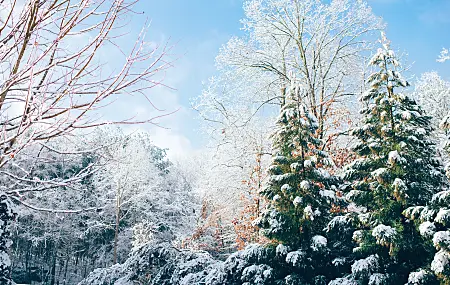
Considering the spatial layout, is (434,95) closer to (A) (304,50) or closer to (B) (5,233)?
(A) (304,50)

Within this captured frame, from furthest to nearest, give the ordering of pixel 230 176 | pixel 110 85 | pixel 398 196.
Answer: pixel 230 176 < pixel 398 196 < pixel 110 85

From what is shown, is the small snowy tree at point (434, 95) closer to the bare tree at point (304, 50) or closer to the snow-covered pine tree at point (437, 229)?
the bare tree at point (304, 50)

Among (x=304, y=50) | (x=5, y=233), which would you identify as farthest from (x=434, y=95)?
(x=5, y=233)

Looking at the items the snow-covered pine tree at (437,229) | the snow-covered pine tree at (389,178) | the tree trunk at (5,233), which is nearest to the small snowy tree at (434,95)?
the snow-covered pine tree at (389,178)

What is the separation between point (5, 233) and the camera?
390 cm

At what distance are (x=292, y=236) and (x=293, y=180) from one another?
115 cm

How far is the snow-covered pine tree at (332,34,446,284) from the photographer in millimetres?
6570

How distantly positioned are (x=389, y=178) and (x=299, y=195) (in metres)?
1.74

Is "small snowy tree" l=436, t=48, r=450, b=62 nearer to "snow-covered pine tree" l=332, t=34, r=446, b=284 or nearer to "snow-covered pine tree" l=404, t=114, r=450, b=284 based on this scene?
"snow-covered pine tree" l=332, t=34, r=446, b=284

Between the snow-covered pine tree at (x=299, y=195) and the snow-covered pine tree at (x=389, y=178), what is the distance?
2.13 feet

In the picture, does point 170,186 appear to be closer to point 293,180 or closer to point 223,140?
point 223,140

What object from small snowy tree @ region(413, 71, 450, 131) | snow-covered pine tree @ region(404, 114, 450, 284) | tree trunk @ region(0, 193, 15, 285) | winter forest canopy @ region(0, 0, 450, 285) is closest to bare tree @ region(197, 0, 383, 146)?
winter forest canopy @ region(0, 0, 450, 285)

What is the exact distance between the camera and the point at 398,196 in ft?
22.2

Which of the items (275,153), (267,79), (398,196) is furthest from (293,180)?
(267,79)
